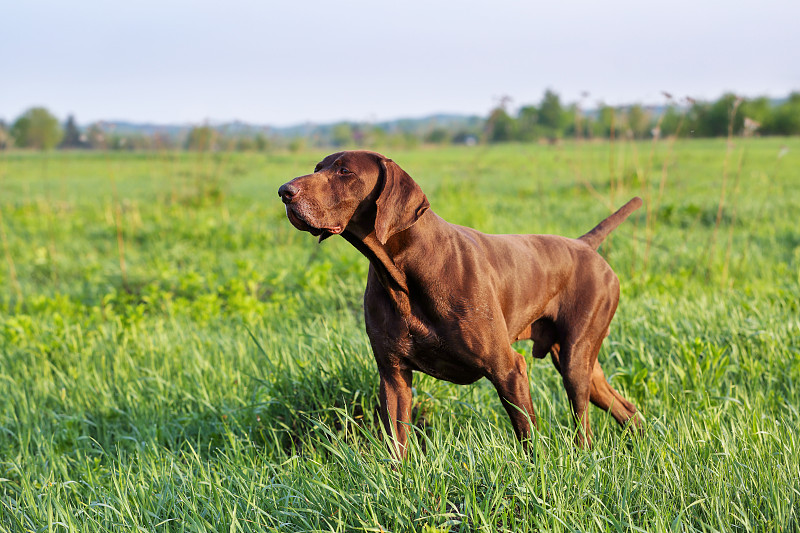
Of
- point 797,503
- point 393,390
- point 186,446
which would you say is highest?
point 393,390

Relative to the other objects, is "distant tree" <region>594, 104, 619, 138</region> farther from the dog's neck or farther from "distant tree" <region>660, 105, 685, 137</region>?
the dog's neck

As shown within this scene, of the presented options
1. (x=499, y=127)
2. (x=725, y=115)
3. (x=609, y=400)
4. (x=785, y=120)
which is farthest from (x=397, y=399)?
(x=785, y=120)

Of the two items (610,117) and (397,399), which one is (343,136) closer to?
(610,117)

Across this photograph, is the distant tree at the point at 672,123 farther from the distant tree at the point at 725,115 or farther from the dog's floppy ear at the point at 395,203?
the dog's floppy ear at the point at 395,203

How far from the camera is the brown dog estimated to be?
2277mm

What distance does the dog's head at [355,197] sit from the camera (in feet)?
7.12

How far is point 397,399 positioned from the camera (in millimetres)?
2705

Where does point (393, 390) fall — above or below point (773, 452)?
above

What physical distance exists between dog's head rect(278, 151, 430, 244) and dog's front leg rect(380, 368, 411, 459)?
689mm

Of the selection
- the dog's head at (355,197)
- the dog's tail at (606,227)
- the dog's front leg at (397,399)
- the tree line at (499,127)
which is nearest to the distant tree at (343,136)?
the tree line at (499,127)

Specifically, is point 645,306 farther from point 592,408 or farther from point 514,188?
point 514,188

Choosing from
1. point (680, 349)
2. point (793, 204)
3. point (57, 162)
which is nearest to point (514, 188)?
point (793, 204)

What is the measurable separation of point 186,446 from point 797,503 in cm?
289

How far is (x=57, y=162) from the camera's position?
43.3 meters
